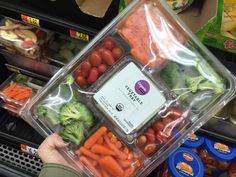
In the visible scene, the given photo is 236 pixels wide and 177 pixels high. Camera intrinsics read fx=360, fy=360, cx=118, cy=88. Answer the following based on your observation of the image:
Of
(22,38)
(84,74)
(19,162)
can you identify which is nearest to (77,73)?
(84,74)

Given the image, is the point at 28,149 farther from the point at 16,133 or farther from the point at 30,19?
the point at 30,19

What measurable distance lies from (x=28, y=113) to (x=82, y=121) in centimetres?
18

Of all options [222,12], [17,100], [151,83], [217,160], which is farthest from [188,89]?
[17,100]

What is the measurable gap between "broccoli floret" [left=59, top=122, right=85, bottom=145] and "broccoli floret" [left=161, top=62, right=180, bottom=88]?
0.27 metres

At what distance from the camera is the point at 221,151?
5.08 ft

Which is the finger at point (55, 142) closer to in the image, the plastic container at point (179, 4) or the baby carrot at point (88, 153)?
the baby carrot at point (88, 153)

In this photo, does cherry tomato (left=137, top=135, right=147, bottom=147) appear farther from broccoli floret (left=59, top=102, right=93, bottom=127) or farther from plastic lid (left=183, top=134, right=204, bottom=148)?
plastic lid (left=183, top=134, right=204, bottom=148)

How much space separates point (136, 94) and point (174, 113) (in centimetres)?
12

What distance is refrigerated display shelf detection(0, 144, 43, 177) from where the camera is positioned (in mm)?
1711

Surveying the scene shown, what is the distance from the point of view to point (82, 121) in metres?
1.02

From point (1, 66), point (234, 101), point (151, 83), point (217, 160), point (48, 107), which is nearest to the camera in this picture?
point (151, 83)

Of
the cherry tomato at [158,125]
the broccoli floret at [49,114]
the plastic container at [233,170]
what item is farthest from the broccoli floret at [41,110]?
the plastic container at [233,170]

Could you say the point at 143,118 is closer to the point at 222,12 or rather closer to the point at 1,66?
the point at 222,12

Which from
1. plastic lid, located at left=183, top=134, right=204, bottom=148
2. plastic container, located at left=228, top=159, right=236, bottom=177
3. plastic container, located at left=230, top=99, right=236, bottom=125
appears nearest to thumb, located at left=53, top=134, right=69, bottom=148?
plastic container, located at left=230, top=99, right=236, bottom=125
